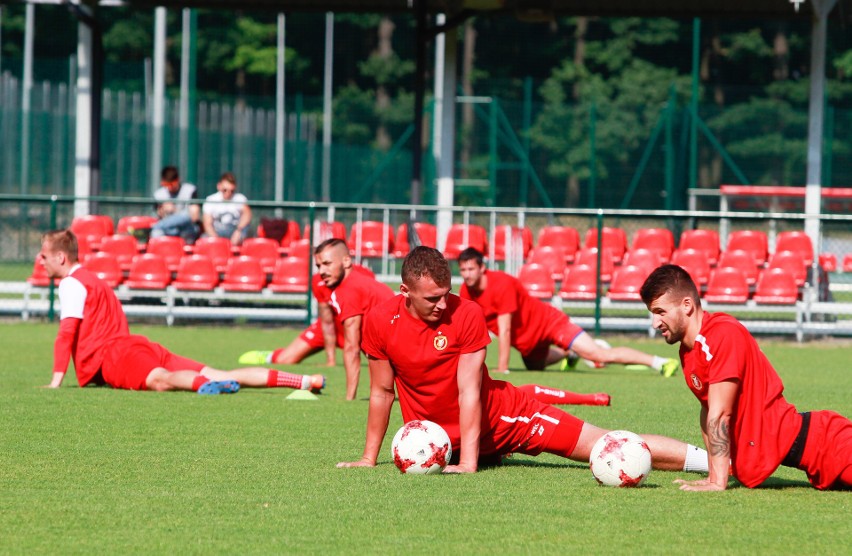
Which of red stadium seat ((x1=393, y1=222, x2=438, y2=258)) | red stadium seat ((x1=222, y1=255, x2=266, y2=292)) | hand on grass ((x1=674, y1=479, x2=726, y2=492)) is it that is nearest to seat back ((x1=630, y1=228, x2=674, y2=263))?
red stadium seat ((x1=393, y1=222, x2=438, y2=258))

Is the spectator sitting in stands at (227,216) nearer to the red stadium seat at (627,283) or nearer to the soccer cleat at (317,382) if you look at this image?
the red stadium seat at (627,283)

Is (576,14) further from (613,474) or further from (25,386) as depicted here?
(613,474)

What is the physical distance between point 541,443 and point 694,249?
12.6 m

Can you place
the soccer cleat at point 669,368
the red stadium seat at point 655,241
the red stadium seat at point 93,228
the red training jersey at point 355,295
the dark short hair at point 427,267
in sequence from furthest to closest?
the red stadium seat at point 93,228 < the red stadium seat at point 655,241 < the soccer cleat at point 669,368 < the red training jersey at point 355,295 < the dark short hair at point 427,267

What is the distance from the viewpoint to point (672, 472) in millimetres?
6988

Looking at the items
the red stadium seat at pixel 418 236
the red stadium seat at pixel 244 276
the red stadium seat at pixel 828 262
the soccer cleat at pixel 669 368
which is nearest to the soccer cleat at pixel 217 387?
the soccer cleat at pixel 669 368

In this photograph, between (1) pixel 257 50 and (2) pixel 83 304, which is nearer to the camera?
(2) pixel 83 304

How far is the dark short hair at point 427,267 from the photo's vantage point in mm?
6266

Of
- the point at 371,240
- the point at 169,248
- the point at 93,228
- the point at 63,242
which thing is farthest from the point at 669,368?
the point at 93,228

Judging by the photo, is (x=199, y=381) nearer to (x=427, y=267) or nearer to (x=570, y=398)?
(x=570, y=398)

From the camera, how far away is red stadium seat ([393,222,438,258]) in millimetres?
19562

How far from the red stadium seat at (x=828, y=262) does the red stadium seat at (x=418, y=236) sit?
5.71 metres

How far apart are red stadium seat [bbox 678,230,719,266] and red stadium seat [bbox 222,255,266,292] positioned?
244 inches

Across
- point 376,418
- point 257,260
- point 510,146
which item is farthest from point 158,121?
point 376,418
